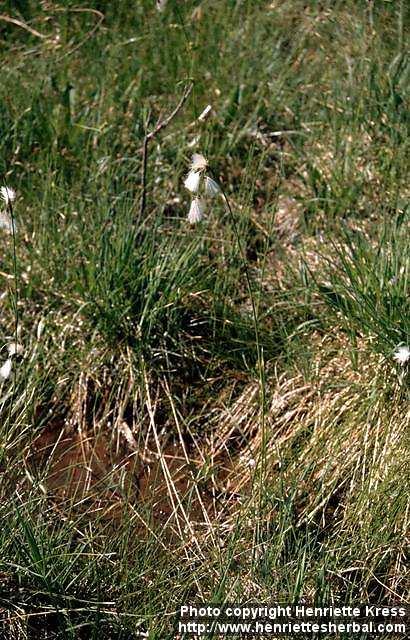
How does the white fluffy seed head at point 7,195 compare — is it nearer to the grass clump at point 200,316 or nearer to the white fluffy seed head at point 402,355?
the grass clump at point 200,316

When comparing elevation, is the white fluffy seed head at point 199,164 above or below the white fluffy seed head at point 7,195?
above

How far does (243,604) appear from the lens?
2344 millimetres

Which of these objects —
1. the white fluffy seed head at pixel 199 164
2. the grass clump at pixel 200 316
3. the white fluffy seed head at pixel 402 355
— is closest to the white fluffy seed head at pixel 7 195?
the grass clump at pixel 200 316

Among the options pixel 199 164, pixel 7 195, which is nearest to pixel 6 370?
pixel 7 195

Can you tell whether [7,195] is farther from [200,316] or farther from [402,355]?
[402,355]

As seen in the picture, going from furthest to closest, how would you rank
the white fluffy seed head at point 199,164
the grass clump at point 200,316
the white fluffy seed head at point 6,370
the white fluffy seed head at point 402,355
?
1. the white fluffy seed head at point 6,370
2. the white fluffy seed head at point 402,355
3. the grass clump at point 200,316
4. the white fluffy seed head at point 199,164

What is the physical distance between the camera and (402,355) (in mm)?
2770

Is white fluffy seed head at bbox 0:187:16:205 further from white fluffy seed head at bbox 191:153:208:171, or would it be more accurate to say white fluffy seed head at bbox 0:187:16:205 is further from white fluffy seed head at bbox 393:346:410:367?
white fluffy seed head at bbox 393:346:410:367

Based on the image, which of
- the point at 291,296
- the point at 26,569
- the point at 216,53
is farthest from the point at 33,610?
the point at 216,53

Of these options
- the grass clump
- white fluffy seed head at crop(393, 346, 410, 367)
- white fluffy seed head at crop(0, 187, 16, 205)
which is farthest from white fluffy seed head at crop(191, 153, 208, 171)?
white fluffy seed head at crop(393, 346, 410, 367)

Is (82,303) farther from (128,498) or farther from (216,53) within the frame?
(216,53)

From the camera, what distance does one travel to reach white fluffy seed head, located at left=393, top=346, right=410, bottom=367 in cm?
276

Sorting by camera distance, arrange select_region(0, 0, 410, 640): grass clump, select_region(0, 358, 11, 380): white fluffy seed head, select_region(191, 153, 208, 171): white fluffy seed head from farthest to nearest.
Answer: select_region(0, 358, 11, 380): white fluffy seed head, select_region(0, 0, 410, 640): grass clump, select_region(191, 153, 208, 171): white fluffy seed head

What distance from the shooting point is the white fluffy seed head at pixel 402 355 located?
2.76 meters
